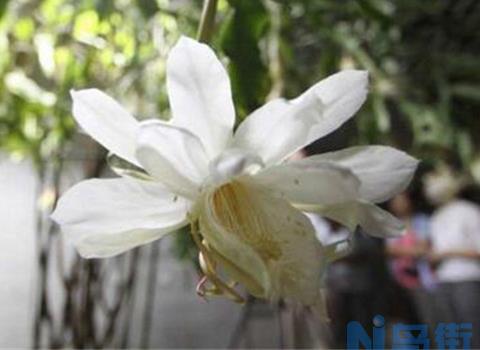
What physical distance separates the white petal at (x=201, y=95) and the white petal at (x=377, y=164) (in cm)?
3

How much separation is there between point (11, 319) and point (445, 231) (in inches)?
55.4

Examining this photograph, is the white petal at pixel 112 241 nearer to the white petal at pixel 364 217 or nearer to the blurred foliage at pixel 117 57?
the white petal at pixel 364 217

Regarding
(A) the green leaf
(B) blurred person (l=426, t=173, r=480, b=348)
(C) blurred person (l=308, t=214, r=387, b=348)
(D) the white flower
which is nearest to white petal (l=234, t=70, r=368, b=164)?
(D) the white flower

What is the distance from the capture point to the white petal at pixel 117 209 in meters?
0.24

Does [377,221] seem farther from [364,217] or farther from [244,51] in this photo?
[244,51]

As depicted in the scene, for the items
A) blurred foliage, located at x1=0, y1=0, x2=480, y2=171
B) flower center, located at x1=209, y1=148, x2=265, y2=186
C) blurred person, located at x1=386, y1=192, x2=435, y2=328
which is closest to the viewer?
flower center, located at x1=209, y1=148, x2=265, y2=186

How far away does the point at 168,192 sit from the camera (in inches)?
9.8

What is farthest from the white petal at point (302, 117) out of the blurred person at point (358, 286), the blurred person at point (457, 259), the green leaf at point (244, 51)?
the blurred person at point (457, 259)

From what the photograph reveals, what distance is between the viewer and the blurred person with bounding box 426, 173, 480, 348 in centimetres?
172

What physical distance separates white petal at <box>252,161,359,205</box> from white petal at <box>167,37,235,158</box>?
0.07 ft

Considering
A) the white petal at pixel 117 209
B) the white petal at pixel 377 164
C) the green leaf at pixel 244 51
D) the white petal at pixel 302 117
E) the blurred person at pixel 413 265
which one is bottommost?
the blurred person at pixel 413 265

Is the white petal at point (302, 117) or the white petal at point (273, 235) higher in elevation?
the white petal at point (302, 117)

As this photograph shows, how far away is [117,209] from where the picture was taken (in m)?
0.25

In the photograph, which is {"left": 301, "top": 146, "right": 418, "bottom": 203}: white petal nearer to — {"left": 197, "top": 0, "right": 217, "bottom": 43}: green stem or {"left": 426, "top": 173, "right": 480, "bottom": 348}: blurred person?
{"left": 197, "top": 0, "right": 217, "bottom": 43}: green stem
